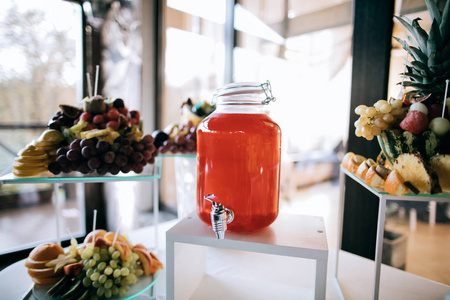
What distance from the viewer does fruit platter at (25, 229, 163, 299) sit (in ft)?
2.26

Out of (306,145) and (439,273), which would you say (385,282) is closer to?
(439,273)

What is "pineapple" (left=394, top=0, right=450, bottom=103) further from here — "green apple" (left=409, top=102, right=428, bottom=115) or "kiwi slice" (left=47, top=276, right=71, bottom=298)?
"kiwi slice" (left=47, top=276, right=71, bottom=298)

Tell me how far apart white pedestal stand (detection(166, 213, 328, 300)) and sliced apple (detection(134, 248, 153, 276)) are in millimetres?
164

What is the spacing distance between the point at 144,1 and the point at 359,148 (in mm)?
2027

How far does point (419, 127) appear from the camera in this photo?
0.54 meters

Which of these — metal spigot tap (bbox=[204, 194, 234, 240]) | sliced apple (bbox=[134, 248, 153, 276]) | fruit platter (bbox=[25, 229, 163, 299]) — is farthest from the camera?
sliced apple (bbox=[134, 248, 153, 276])

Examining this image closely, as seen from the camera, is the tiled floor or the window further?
the window

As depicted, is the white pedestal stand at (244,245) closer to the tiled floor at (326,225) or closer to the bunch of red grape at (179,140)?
the bunch of red grape at (179,140)

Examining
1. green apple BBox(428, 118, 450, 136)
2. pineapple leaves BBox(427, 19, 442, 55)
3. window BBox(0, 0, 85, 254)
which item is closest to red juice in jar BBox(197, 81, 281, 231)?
green apple BBox(428, 118, 450, 136)

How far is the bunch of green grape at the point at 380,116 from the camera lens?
1.93 feet

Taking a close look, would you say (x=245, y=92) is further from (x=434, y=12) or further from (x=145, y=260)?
(x=145, y=260)

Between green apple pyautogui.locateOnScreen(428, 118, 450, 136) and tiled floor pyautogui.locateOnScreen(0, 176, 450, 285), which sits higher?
green apple pyautogui.locateOnScreen(428, 118, 450, 136)

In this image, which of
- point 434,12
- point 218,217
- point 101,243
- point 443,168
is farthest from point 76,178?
point 434,12

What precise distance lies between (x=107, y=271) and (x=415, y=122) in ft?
2.71
